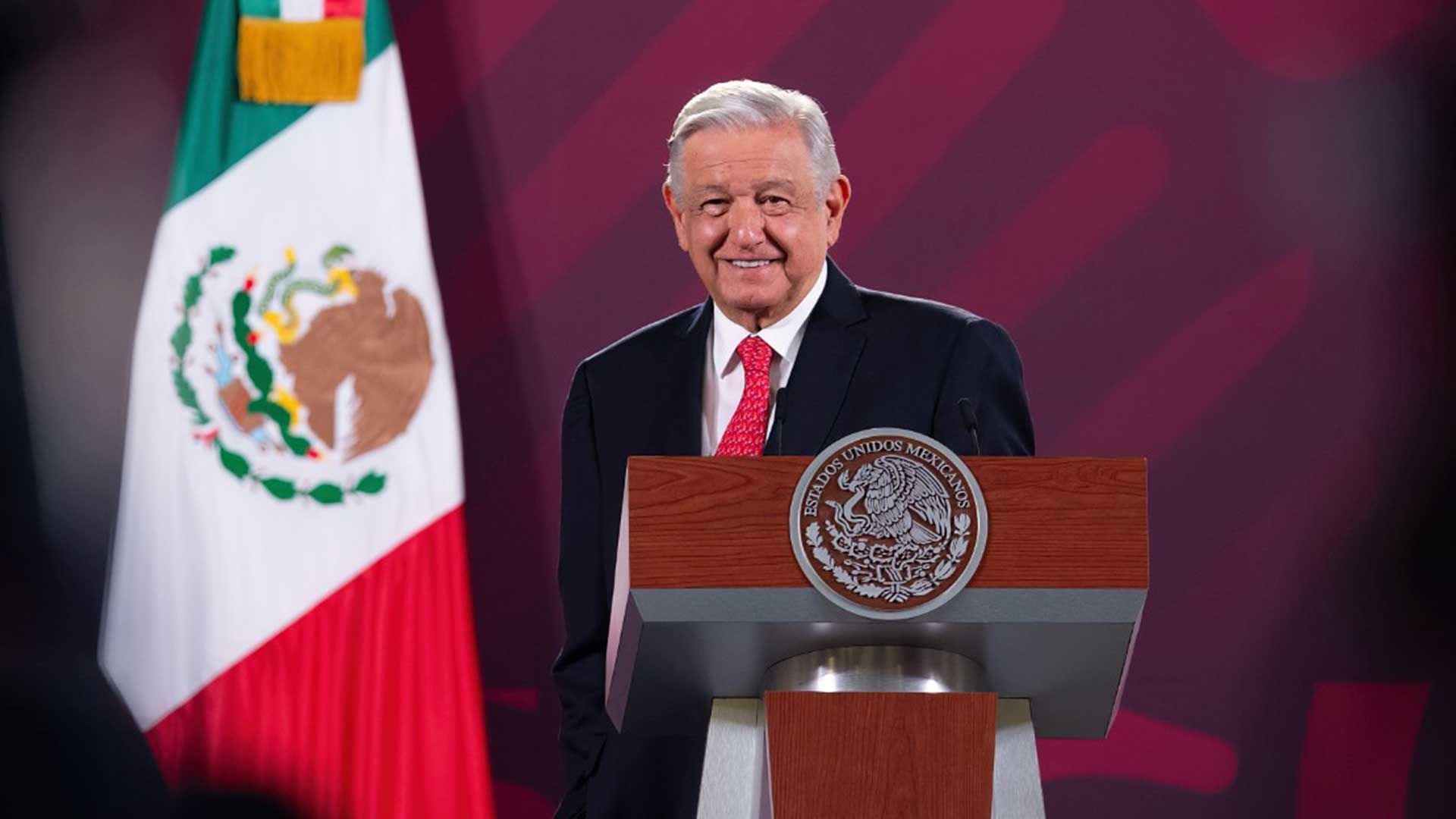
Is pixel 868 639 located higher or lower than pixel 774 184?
lower

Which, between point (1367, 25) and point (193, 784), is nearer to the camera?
point (193, 784)

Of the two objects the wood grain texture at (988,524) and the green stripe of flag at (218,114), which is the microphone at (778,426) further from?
the green stripe of flag at (218,114)

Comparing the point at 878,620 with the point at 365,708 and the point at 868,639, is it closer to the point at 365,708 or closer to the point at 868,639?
the point at 868,639

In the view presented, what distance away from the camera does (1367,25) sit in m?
3.59

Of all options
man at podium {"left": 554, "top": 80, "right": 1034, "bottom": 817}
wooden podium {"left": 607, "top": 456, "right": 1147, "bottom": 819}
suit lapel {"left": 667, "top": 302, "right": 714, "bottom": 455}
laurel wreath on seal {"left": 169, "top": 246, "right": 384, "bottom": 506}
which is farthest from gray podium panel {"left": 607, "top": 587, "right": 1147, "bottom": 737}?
laurel wreath on seal {"left": 169, "top": 246, "right": 384, "bottom": 506}

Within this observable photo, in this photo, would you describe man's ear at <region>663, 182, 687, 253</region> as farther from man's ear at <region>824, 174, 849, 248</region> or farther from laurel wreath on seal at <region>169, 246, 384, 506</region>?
laurel wreath on seal at <region>169, 246, 384, 506</region>

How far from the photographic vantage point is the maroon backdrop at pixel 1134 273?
11.0 feet

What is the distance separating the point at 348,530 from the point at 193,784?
0.53m

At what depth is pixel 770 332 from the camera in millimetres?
2246

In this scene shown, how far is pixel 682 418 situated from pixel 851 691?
73 cm

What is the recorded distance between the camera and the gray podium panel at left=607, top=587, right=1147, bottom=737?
4.88 feet

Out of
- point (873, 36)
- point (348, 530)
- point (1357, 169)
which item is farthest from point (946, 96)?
point (348, 530)

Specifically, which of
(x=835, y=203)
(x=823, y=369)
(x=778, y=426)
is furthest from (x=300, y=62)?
(x=778, y=426)

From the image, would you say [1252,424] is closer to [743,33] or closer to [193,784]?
[743,33]
